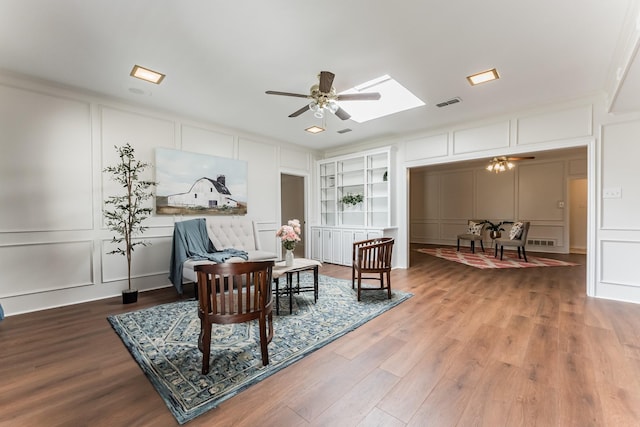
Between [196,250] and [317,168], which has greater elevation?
[317,168]

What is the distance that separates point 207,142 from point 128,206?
69.5 inches

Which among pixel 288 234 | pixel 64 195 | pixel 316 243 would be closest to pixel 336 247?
pixel 316 243

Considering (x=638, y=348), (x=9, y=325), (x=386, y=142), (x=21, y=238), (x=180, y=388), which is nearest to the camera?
(x=180, y=388)

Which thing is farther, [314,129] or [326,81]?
[314,129]

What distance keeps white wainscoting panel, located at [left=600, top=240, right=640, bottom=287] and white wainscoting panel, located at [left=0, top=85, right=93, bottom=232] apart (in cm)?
682

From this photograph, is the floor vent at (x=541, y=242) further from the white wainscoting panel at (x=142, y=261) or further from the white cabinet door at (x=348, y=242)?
the white wainscoting panel at (x=142, y=261)

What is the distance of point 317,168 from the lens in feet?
22.1

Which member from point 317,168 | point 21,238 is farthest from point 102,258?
point 317,168

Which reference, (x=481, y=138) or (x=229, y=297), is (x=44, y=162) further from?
(x=481, y=138)

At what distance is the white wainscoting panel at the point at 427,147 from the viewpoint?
5.04m

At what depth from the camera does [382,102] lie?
437 centimetres

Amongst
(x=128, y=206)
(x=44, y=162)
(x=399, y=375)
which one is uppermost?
(x=44, y=162)

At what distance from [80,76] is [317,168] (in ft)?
14.8

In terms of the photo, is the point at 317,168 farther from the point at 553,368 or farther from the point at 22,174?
the point at 553,368
